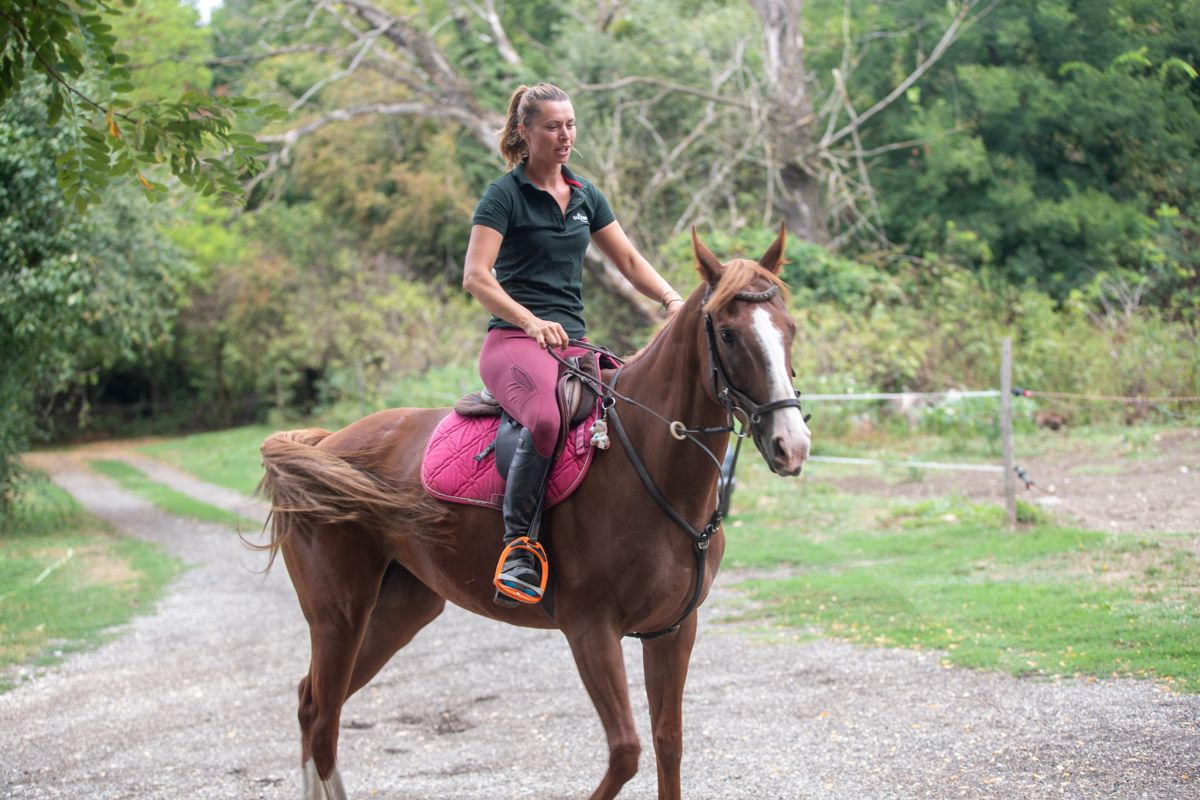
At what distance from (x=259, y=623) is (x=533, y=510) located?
23.5 feet

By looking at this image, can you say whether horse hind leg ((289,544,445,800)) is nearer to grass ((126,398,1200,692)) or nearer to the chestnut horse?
the chestnut horse

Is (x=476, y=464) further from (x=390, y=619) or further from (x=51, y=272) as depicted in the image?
(x=51, y=272)

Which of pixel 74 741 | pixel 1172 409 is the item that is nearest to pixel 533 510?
pixel 74 741

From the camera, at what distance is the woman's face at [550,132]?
432 centimetres

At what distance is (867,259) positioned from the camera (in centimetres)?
2231

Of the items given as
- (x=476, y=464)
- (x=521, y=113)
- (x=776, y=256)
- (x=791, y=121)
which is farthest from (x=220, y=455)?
(x=776, y=256)

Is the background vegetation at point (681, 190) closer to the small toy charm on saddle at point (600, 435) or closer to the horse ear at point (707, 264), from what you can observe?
the small toy charm on saddle at point (600, 435)

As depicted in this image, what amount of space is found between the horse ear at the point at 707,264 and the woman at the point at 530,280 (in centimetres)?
43

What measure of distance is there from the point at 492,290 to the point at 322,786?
251 centimetres

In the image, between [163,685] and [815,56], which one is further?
[815,56]

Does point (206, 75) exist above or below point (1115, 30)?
above

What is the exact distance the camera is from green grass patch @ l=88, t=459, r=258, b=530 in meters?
18.2

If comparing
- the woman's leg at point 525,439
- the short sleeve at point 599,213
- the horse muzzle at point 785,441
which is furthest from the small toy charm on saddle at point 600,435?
the short sleeve at point 599,213

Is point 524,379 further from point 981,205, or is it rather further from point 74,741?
point 981,205
